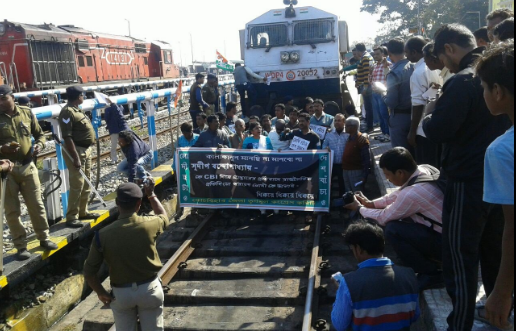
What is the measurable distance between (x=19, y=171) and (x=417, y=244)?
423 centimetres

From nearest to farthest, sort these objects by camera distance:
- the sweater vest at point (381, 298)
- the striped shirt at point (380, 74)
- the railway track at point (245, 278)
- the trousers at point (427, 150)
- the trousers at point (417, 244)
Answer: the sweater vest at point (381, 298) < the trousers at point (417, 244) < the railway track at point (245, 278) < the trousers at point (427, 150) < the striped shirt at point (380, 74)

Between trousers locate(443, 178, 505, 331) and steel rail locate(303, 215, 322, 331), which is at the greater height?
trousers locate(443, 178, 505, 331)

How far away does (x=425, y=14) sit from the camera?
38156 millimetres

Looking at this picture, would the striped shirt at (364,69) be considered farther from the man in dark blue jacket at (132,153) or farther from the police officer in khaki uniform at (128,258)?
the police officer in khaki uniform at (128,258)

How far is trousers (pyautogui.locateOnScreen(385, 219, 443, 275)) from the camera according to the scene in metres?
4.32

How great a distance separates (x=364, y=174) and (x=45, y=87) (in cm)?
1578

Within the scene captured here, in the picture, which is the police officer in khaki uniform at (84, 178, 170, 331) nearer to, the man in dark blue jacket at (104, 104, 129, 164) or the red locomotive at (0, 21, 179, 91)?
the man in dark blue jacket at (104, 104, 129, 164)

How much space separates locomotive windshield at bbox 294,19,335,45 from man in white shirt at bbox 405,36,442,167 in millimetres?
7978

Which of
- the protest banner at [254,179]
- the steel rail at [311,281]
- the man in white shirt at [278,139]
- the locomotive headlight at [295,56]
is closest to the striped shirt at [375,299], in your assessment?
the steel rail at [311,281]

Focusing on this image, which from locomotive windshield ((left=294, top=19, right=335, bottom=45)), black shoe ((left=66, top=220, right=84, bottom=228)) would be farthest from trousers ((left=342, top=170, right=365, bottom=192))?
locomotive windshield ((left=294, top=19, right=335, bottom=45))

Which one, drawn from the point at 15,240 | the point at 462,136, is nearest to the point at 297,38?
the point at 15,240

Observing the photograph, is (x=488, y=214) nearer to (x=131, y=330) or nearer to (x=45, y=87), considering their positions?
(x=131, y=330)

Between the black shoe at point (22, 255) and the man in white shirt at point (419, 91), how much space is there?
14.9ft

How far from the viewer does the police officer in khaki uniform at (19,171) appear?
17.9 ft
